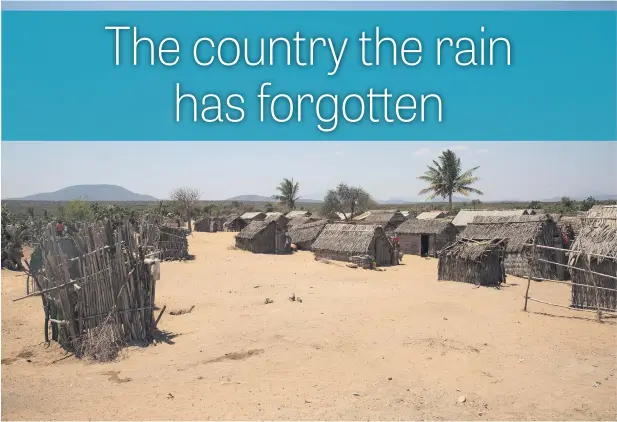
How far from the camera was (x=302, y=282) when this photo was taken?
15.9 meters

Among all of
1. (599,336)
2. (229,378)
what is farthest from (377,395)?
(599,336)

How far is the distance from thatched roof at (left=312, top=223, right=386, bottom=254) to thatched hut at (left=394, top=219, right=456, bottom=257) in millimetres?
4886

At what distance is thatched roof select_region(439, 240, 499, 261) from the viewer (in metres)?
15.4

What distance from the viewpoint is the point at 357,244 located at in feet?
70.3

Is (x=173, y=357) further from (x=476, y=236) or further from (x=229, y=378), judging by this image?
(x=476, y=236)

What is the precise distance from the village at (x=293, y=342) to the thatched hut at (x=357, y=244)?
597cm

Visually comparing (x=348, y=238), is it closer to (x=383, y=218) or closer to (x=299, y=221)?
(x=383, y=218)

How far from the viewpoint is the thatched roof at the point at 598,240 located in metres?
10.8

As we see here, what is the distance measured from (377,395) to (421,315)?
16.1 ft

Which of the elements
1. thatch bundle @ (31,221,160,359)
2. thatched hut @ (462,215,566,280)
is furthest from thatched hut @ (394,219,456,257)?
thatch bundle @ (31,221,160,359)

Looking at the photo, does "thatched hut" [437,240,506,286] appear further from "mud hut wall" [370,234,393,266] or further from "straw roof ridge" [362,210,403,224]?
"straw roof ridge" [362,210,403,224]

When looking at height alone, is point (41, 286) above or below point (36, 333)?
above

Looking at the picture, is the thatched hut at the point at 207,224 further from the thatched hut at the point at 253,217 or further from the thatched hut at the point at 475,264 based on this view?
the thatched hut at the point at 475,264

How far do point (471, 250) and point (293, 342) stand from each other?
31.7ft
